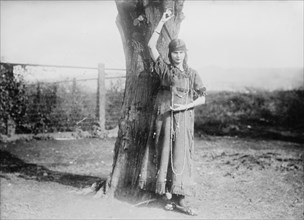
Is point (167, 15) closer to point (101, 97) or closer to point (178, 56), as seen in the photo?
point (178, 56)

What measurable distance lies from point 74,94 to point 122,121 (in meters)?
5.20

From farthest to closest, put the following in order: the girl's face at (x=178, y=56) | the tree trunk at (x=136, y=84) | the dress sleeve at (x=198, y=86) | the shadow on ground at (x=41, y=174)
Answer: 1. the shadow on ground at (x=41, y=174)
2. the tree trunk at (x=136, y=84)
3. the dress sleeve at (x=198, y=86)
4. the girl's face at (x=178, y=56)

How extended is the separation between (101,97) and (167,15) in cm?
567

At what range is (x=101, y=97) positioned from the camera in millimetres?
10039

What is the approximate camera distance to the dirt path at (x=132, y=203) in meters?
4.47

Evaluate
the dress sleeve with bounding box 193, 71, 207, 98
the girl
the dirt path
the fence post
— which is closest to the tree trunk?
the girl

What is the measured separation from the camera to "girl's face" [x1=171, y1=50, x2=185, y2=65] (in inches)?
169

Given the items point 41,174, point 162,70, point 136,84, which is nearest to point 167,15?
point 162,70

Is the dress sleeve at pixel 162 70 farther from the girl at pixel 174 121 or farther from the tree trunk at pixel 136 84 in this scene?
the tree trunk at pixel 136 84

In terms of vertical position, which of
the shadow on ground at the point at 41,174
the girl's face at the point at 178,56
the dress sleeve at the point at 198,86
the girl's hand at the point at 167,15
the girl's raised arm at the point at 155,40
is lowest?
the shadow on ground at the point at 41,174

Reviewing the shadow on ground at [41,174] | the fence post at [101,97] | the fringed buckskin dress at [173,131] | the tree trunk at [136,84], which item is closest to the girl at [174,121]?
the fringed buckskin dress at [173,131]

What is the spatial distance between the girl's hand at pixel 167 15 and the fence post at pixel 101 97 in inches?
219

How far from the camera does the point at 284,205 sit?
488cm

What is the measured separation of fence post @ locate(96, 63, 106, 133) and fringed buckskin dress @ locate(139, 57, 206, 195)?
5644 mm
